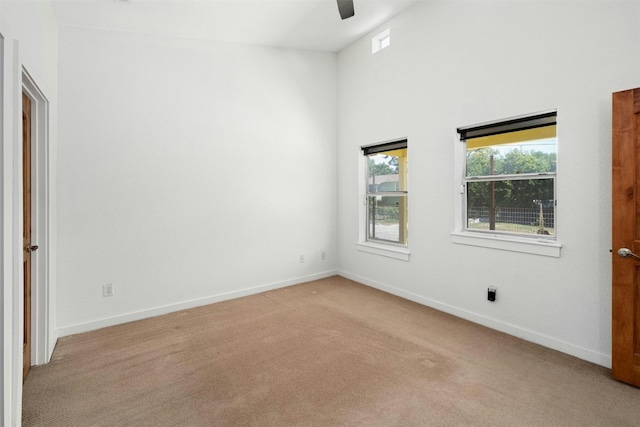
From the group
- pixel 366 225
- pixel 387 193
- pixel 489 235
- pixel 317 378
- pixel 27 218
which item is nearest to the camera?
pixel 317 378

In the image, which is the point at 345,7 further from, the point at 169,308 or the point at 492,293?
the point at 169,308

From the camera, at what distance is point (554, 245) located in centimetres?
271

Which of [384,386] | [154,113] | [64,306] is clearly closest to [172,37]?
[154,113]

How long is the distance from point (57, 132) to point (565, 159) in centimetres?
438

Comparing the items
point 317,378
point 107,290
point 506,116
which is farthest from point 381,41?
point 107,290

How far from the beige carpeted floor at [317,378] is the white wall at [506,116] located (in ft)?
1.16

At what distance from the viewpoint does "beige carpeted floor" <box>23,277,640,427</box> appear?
77.5 inches

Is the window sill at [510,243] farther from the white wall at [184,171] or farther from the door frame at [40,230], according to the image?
the door frame at [40,230]

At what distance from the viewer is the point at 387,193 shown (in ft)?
14.8

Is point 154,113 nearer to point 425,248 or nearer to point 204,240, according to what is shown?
point 204,240

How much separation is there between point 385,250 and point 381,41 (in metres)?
2.68

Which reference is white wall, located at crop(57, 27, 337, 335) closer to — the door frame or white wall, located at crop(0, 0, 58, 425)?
the door frame

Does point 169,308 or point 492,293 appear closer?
point 492,293

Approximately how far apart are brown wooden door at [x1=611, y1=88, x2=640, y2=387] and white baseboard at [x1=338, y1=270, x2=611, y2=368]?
24 centimetres
